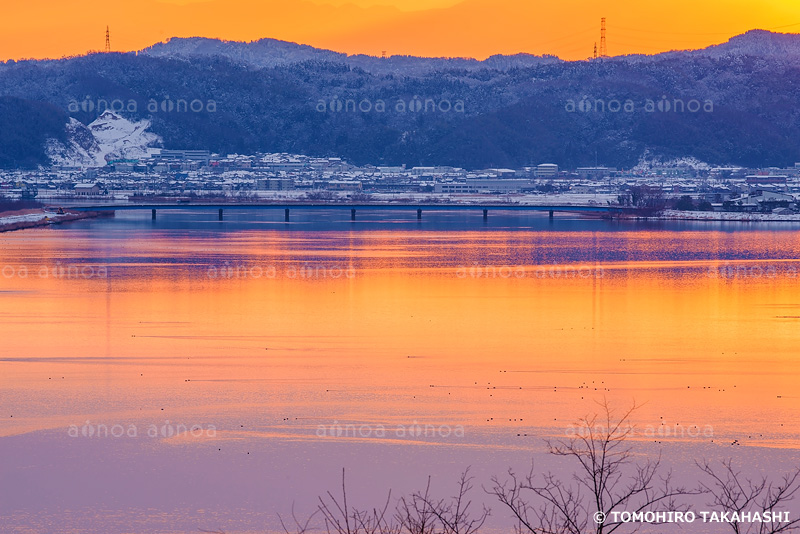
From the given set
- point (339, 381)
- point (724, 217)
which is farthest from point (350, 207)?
point (339, 381)

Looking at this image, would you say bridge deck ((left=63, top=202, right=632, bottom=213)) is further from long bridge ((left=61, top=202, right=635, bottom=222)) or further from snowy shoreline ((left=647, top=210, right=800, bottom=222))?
snowy shoreline ((left=647, top=210, right=800, bottom=222))

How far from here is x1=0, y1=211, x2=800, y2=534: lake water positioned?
43.0 ft

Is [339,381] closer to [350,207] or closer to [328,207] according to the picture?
[350,207]

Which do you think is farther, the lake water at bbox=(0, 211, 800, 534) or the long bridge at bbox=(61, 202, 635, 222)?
the long bridge at bbox=(61, 202, 635, 222)

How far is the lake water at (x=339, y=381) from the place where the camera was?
516 inches

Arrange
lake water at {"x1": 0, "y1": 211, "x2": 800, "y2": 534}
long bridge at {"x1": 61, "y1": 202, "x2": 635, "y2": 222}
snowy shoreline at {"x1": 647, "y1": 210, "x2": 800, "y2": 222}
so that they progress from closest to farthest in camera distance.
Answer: lake water at {"x1": 0, "y1": 211, "x2": 800, "y2": 534} < snowy shoreline at {"x1": 647, "y1": 210, "x2": 800, "y2": 222} < long bridge at {"x1": 61, "y1": 202, "x2": 635, "y2": 222}

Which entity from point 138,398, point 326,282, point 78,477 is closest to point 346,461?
point 78,477

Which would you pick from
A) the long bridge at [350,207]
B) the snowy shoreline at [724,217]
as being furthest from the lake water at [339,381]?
the snowy shoreline at [724,217]

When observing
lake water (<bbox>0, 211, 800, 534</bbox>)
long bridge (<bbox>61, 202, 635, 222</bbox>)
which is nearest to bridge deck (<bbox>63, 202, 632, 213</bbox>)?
long bridge (<bbox>61, 202, 635, 222</bbox>)

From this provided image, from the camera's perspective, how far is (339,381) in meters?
18.7

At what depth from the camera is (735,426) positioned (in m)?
15.6

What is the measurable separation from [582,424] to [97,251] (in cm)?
4395

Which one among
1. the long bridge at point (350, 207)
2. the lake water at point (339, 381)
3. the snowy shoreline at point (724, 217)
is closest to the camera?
Result: the lake water at point (339, 381)

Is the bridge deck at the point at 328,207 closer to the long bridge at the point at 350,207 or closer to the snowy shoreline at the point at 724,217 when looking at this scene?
the long bridge at the point at 350,207
